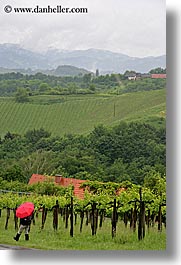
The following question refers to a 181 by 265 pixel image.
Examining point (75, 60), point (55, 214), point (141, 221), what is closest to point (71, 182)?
point (55, 214)

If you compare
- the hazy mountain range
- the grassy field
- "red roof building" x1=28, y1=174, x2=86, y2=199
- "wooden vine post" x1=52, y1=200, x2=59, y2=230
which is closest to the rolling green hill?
the hazy mountain range

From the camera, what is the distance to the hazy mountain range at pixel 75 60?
721cm

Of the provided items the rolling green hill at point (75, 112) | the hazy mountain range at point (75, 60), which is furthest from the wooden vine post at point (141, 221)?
the hazy mountain range at point (75, 60)

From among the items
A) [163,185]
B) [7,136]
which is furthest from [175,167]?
[7,136]

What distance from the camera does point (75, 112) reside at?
726cm

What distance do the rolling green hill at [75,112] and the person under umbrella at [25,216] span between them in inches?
19.5

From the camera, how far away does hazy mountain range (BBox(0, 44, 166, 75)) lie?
7215 mm

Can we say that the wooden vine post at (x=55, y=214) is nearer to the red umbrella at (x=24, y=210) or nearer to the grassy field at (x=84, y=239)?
the grassy field at (x=84, y=239)

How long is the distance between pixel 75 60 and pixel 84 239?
120 cm

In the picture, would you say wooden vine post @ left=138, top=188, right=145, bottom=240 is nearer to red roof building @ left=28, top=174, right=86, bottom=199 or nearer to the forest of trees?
red roof building @ left=28, top=174, right=86, bottom=199

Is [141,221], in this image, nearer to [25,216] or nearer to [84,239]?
[84,239]

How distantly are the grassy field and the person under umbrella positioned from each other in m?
0.03

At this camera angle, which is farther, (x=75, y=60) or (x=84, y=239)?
(x=75, y=60)

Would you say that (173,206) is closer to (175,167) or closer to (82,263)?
(175,167)
